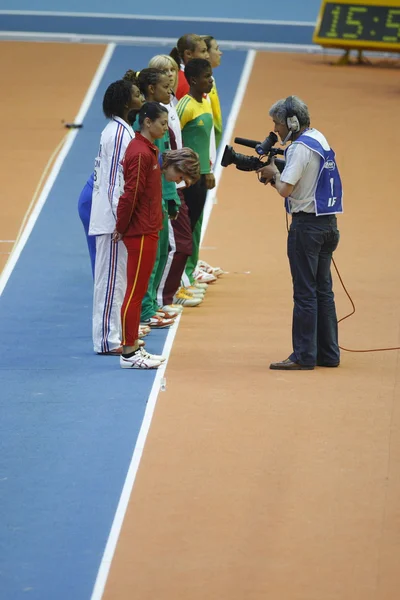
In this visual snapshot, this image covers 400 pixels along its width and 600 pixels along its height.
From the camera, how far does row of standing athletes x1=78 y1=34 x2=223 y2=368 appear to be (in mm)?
9000

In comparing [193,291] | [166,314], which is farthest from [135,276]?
[193,291]

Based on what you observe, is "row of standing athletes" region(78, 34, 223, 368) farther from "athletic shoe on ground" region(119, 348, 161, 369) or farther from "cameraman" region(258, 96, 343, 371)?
"cameraman" region(258, 96, 343, 371)

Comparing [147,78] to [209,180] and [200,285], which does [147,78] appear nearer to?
[209,180]

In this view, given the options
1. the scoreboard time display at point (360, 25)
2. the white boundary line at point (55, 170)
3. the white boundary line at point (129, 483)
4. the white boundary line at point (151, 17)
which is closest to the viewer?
the white boundary line at point (129, 483)

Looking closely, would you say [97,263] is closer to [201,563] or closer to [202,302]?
[202,302]

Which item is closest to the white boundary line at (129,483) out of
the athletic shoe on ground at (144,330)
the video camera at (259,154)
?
the athletic shoe on ground at (144,330)

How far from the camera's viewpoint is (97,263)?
9.52 meters

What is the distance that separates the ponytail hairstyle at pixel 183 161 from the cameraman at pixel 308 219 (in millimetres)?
800

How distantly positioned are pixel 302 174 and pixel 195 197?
218 cm

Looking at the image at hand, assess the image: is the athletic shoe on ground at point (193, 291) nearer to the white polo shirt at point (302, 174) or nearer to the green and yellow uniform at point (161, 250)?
the green and yellow uniform at point (161, 250)

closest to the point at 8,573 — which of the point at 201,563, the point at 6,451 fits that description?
the point at 201,563

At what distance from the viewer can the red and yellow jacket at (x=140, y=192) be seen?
29.1ft

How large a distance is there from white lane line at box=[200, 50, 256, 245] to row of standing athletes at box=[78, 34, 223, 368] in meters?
2.30

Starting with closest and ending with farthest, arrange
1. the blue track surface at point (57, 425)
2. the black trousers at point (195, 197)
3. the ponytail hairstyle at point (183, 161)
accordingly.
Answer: the blue track surface at point (57, 425) → the ponytail hairstyle at point (183, 161) → the black trousers at point (195, 197)
